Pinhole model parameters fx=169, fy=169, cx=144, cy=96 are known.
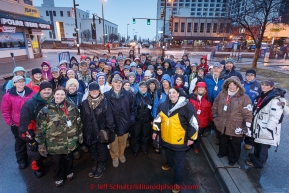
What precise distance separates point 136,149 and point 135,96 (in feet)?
4.45

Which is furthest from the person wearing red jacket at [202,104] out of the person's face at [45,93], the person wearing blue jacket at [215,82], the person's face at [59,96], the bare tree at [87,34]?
the bare tree at [87,34]

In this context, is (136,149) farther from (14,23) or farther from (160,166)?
(14,23)

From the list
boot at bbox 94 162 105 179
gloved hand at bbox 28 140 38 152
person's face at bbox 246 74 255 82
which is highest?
person's face at bbox 246 74 255 82

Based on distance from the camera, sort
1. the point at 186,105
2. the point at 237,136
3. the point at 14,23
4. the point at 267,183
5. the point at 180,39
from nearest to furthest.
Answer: the point at 186,105, the point at 267,183, the point at 237,136, the point at 14,23, the point at 180,39

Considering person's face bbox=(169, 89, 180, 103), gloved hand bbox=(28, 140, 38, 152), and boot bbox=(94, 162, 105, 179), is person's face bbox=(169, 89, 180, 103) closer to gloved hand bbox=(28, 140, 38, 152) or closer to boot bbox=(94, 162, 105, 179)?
boot bbox=(94, 162, 105, 179)

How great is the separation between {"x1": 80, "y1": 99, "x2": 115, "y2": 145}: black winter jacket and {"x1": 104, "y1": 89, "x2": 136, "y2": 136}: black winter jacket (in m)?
0.21

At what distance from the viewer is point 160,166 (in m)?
3.90

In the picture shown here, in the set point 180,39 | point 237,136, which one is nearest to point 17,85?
point 237,136

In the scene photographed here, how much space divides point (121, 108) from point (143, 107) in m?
0.66

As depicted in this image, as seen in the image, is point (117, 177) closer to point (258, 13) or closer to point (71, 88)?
point (71, 88)

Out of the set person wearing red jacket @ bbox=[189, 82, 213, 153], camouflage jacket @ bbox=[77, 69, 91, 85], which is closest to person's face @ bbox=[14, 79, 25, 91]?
camouflage jacket @ bbox=[77, 69, 91, 85]

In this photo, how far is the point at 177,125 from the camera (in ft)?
9.80

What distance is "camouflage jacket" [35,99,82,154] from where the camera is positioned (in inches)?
113

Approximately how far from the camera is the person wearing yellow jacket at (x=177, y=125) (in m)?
2.96
